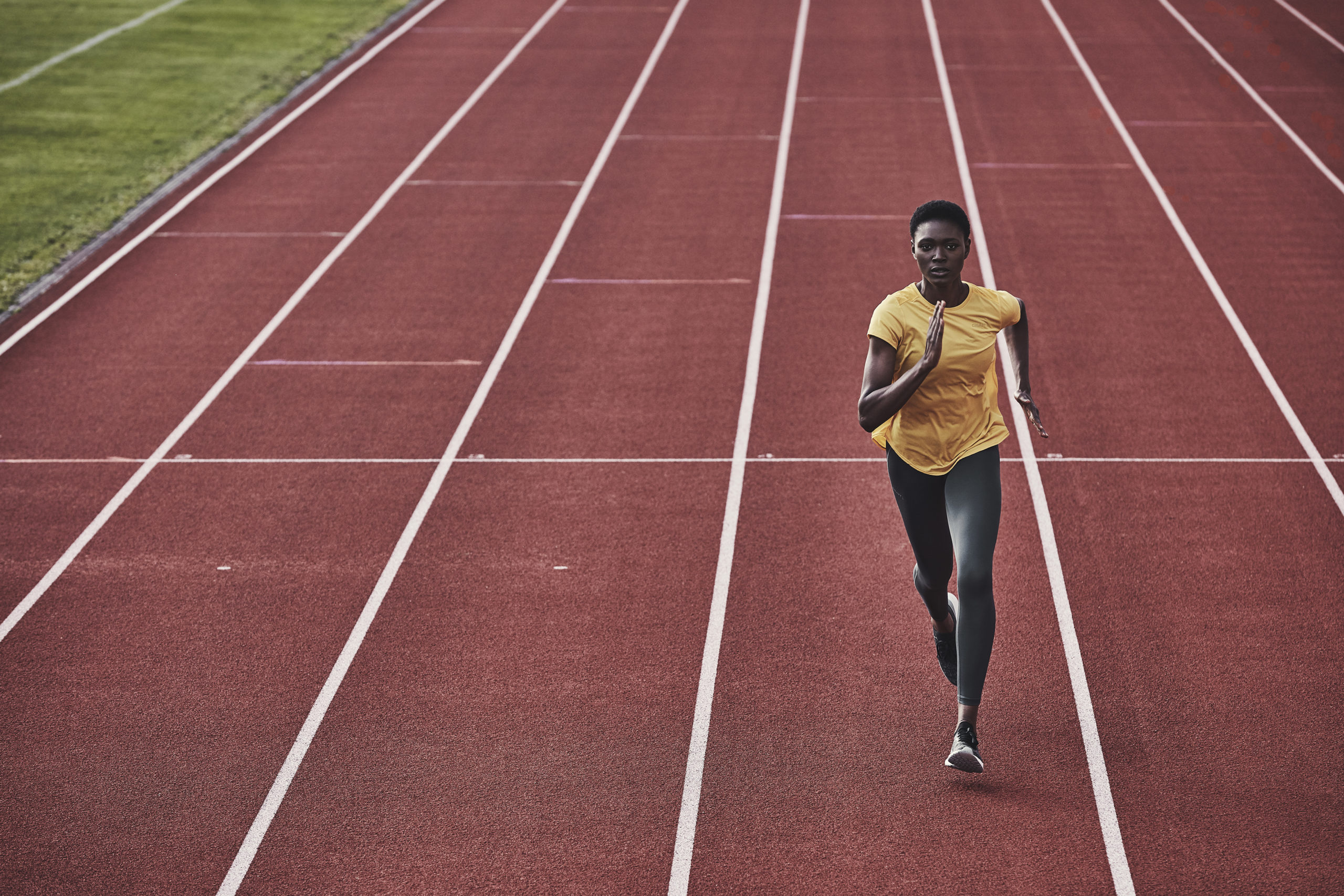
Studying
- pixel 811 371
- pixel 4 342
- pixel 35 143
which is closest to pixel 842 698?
pixel 811 371

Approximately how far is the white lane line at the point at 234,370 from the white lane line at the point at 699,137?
2054 millimetres

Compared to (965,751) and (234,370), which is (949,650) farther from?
(234,370)

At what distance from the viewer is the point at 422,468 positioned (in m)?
7.35

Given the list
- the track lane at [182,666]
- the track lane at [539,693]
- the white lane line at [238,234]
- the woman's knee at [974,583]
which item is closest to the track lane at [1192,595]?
the woman's knee at [974,583]

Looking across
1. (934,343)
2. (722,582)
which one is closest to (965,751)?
(934,343)

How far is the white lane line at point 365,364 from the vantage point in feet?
28.7

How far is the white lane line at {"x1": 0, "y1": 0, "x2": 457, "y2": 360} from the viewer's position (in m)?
9.97

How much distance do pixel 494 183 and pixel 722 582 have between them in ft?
24.4

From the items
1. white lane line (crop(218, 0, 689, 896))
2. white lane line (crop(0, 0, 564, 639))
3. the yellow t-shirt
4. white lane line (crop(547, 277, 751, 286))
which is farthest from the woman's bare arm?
white lane line (crop(547, 277, 751, 286))

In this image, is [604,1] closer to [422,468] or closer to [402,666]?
[422,468]

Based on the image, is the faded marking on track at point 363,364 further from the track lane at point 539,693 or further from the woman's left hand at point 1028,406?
the woman's left hand at point 1028,406

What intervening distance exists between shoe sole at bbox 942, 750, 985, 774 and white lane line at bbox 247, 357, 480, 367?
5154mm

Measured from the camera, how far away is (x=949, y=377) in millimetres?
4113

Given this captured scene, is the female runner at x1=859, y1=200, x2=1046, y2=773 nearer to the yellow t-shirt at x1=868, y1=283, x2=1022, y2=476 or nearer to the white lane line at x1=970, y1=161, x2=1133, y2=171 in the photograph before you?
the yellow t-shirt at x1=868, y1=283, x2=1022, y2=476
